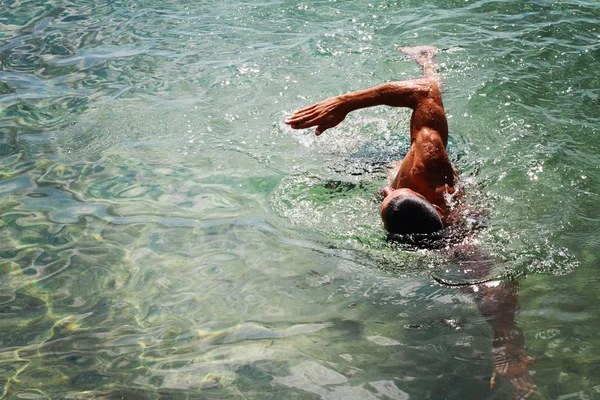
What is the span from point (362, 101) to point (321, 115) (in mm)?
351

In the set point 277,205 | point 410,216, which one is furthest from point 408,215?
point 277,205

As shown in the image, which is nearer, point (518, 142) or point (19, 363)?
point (19, 363)

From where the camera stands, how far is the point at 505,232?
14.5 feet

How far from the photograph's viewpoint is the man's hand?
4273 millimetres

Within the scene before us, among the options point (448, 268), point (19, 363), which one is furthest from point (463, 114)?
point (19, 363)

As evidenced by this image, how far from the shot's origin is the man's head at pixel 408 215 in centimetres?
369

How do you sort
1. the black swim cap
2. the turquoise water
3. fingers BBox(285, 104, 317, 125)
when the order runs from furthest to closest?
fingers BBox(285, 104, 317, 125) → the black swim cap → the turquoise water

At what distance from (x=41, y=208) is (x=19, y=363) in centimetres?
174

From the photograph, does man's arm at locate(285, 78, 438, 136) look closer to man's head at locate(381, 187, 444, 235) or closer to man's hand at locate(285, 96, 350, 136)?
man's hand at locate(285, 96, 350, 136)

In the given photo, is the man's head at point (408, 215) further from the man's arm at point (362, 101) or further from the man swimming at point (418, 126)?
the man's arm at point (362, 101)

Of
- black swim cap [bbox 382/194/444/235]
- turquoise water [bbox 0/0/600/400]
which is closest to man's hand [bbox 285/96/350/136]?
turquoise water [bbox 0/0/600/400]

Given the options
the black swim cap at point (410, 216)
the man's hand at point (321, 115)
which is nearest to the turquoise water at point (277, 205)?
the black swim cap at point (410, 216)

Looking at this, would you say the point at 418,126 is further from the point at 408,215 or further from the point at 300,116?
the point at 408,215

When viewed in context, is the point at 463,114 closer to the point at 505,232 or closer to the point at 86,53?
the point at 505,232
